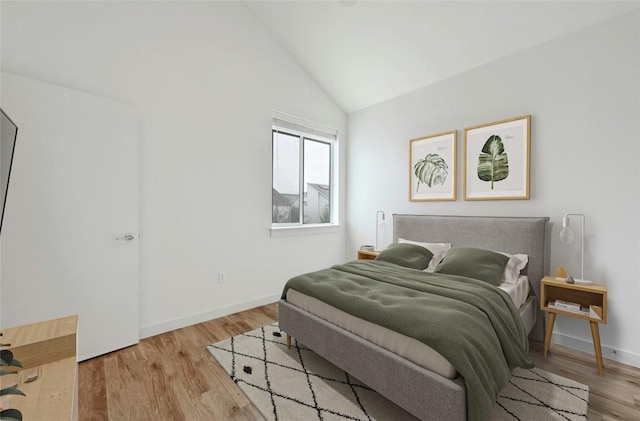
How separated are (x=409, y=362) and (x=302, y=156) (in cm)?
311

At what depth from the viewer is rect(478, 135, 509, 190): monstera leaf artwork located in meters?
2.91

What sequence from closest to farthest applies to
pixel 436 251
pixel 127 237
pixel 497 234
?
pixel 127 237
pixel 497 234
pixel 436 251

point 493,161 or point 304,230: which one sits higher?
point 493,161

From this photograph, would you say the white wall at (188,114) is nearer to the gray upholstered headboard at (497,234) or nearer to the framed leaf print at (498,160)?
the gray upholstered headboard at (497,234)

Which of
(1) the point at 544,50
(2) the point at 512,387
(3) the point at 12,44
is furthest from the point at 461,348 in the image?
(3) the point at 12,44

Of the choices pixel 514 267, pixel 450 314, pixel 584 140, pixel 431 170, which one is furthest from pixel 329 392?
pixel 584 140

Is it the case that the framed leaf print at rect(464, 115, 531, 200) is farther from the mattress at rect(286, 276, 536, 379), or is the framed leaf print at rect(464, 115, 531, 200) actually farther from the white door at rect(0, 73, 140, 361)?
the white door at rect(0, 73, 140, 361)

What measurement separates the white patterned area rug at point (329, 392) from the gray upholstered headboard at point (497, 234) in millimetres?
912

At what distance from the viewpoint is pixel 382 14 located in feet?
9.64

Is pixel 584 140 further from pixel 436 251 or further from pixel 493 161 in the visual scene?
pixel 436 251

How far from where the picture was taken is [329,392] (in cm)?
188

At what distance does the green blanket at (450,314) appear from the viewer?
1.38 m

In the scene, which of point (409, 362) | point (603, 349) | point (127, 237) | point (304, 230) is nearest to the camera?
point (409, 362)

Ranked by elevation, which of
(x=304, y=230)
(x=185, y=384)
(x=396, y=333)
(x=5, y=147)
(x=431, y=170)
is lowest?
(x=185, y=384)
